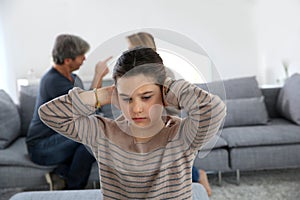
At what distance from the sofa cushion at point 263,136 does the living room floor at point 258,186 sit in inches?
10.9

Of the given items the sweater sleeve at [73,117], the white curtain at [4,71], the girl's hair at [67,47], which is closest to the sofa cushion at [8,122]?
the girl's hair at [67,47]

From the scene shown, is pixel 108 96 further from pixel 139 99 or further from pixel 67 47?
pixel 67 47

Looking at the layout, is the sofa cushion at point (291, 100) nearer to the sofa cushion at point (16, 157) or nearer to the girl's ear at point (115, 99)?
the sofa cushion at point (16, 157)

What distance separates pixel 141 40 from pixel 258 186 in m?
1.88

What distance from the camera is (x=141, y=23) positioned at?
363 centimetres

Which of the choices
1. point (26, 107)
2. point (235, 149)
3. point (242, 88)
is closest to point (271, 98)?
point (242, 88)

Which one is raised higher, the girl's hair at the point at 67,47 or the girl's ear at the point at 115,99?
the girl's hair at the point at 67,47

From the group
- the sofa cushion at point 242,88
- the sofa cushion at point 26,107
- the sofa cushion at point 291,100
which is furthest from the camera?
the sofa cushion at point 242,88

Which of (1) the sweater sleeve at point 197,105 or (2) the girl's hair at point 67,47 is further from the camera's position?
(2) the girl's hair at point 67,47

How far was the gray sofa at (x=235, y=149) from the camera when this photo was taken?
227cm

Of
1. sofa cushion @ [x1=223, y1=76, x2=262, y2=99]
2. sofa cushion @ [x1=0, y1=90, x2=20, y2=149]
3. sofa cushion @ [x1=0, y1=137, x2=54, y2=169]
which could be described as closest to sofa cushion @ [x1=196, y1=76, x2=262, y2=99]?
sofa cushion @ [x1=223, y1=76, x2=262, y2=99]

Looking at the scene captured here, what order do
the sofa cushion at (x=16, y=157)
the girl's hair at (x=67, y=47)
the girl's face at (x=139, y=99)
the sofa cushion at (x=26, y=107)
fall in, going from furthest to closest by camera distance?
the sofa cushion at (x=26, y=107)
the sofa cushion at (x=16, y=157)
the girl's hair at (x=67, y=47)
the girl's face at (x=139, y=99)

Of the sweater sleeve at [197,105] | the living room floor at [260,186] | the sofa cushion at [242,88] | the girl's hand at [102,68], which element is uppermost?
the girl's hand at [102,68]

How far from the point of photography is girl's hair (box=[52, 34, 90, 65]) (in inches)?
84.3
